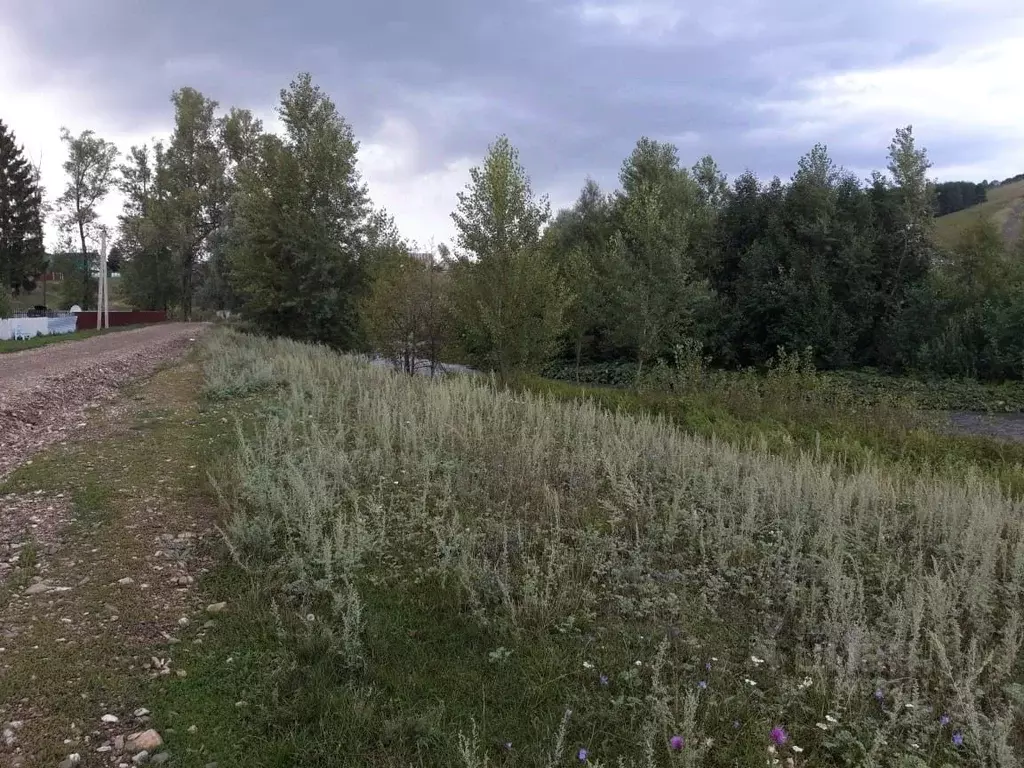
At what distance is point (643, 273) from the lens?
28.7m

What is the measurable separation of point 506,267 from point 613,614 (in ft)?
46.7

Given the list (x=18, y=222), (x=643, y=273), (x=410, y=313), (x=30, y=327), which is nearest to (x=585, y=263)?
(x=643, y=273)

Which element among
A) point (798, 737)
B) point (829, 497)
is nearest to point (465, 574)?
point (798, 737)

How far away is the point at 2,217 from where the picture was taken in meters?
55.8

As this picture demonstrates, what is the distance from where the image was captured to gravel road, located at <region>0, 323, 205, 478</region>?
822 cm

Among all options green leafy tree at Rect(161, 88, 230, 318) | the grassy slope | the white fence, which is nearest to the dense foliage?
the grassy slope

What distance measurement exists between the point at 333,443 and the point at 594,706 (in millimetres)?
4324

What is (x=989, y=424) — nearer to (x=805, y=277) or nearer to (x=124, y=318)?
(x=805, y=277)

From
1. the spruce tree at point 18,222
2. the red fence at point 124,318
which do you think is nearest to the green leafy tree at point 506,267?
the red fence at point 124,318

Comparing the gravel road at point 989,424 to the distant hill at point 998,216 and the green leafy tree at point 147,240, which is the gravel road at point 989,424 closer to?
the distant hill at point 998,216

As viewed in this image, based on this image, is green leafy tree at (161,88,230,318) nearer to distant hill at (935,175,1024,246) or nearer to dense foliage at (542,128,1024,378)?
dense foliage at (542,128,1024,378)

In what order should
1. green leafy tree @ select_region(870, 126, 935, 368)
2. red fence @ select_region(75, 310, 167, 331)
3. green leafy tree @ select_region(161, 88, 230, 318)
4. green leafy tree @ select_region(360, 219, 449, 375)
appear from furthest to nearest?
1. green leafy tree @ select_region(161, 88, 230, 318)
2. red fence @ select_region(75, 310, 167, 331)
3. green leafy tree @ select_region(870, 126, 935, 368)
4. green leafy tree @ select_region(360, 219, 449, 375)

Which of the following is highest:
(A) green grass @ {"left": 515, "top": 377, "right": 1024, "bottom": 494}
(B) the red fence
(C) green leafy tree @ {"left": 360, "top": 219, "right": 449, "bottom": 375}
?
(B) the red fence

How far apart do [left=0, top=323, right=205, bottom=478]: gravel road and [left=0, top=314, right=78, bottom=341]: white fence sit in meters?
12.3
